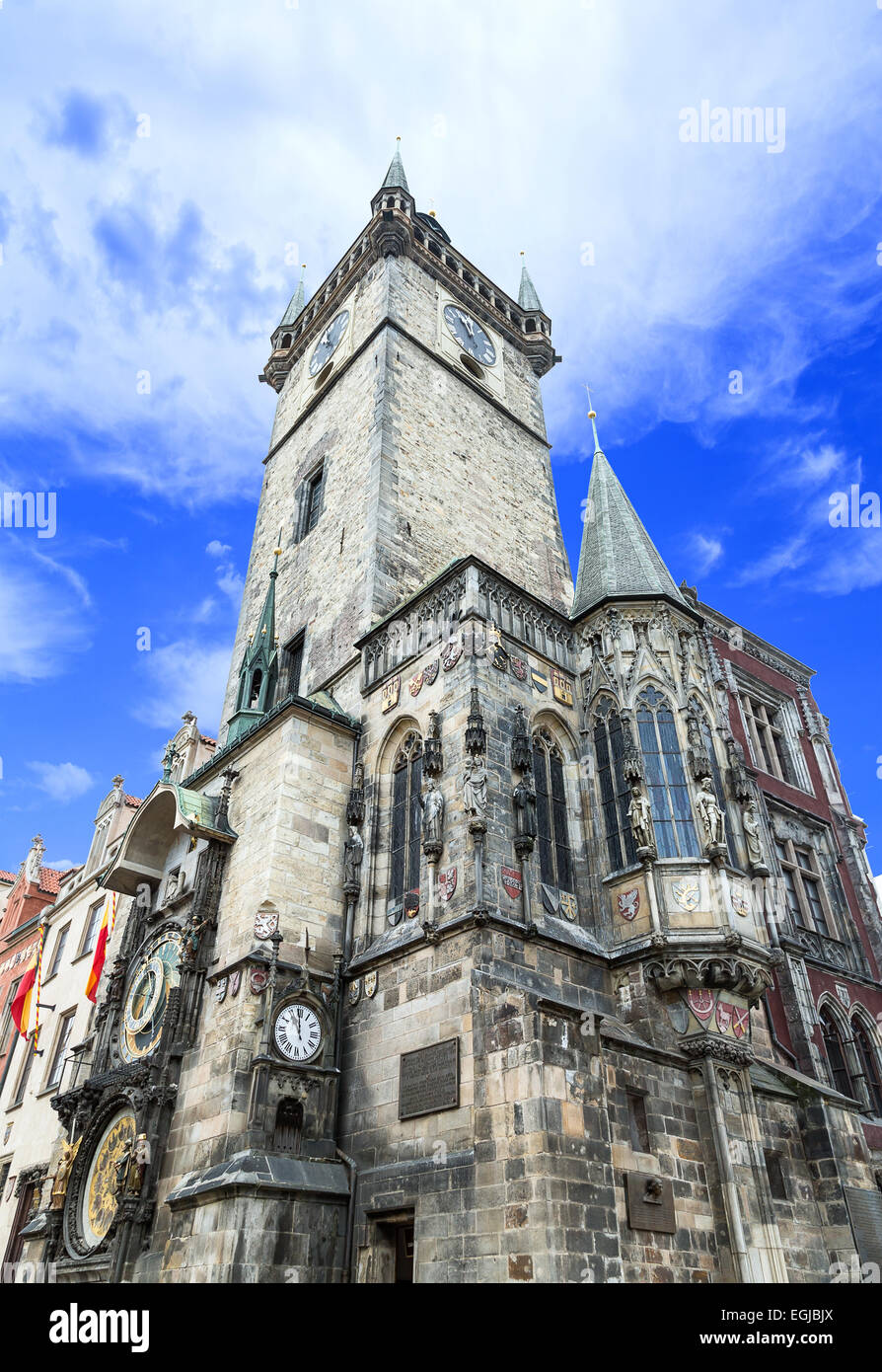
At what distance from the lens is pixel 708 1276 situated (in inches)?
450

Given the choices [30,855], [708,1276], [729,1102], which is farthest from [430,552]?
[30,855]

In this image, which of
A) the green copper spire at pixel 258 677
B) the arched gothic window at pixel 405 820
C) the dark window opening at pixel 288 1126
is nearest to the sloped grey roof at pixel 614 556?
the arched gothic window at pixel 405 820

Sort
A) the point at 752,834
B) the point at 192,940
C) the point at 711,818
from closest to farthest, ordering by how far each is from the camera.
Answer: the point at 711,818
the point at 192,940
the point at 752,834

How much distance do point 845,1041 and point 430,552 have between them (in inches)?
523

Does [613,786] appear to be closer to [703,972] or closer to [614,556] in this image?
[703,972]

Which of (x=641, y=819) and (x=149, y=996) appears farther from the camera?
(x=149, y=996)

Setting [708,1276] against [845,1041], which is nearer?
[708,1276]

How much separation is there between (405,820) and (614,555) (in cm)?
736

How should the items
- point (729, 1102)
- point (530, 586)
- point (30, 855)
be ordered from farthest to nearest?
1. point (30, 855)
2. point (530, 586)
3. point (729, 1102)

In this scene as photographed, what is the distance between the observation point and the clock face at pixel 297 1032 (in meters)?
13.4

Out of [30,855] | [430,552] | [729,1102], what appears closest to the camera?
[729,1102]

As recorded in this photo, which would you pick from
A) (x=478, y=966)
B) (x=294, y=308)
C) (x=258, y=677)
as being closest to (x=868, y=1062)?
(x=478, y=966)

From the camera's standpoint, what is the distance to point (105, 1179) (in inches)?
587
